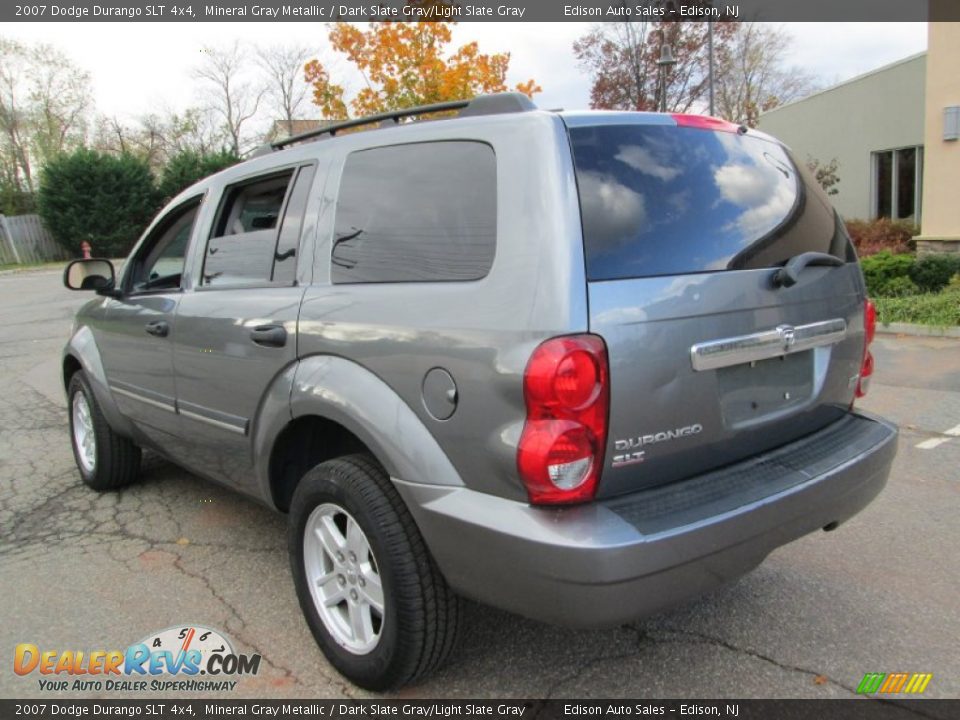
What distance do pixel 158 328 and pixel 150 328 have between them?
100 millimetres

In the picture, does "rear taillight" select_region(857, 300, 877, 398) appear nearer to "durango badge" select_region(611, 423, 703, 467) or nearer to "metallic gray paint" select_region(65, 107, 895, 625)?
"metallic gray paint" select_region(65, 107, 895, 625)

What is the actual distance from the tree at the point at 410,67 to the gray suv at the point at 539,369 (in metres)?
14.1

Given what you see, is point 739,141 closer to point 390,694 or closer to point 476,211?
point 476,211

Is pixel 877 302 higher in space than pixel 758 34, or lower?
lower

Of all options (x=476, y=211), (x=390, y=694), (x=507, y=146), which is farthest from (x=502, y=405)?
(x=390, y=694)

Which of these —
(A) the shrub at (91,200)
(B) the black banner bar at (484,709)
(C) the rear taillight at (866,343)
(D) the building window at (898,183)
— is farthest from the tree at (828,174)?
(A) the shrub at (91,200)

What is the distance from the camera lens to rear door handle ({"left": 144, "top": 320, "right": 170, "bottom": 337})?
3.54 m

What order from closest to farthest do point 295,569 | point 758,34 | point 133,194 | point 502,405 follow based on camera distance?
point 502,405 < point 295,569 < point 133,194 < point 758,34

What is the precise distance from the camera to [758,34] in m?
36.1

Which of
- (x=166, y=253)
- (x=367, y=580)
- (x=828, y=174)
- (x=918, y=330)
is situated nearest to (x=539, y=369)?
(x=367, y=580)

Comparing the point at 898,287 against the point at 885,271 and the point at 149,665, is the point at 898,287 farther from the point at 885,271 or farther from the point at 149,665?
the point at 149,665

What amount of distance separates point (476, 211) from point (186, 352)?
69.4 inches

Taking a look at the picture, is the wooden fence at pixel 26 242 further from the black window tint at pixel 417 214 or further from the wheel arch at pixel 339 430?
the black window tint at pixel 417 214

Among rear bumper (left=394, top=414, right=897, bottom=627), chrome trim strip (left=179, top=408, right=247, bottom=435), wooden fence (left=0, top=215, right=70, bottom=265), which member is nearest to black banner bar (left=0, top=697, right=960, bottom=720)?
rear bumper (left=394, top=414, right=897, bottom=627)
